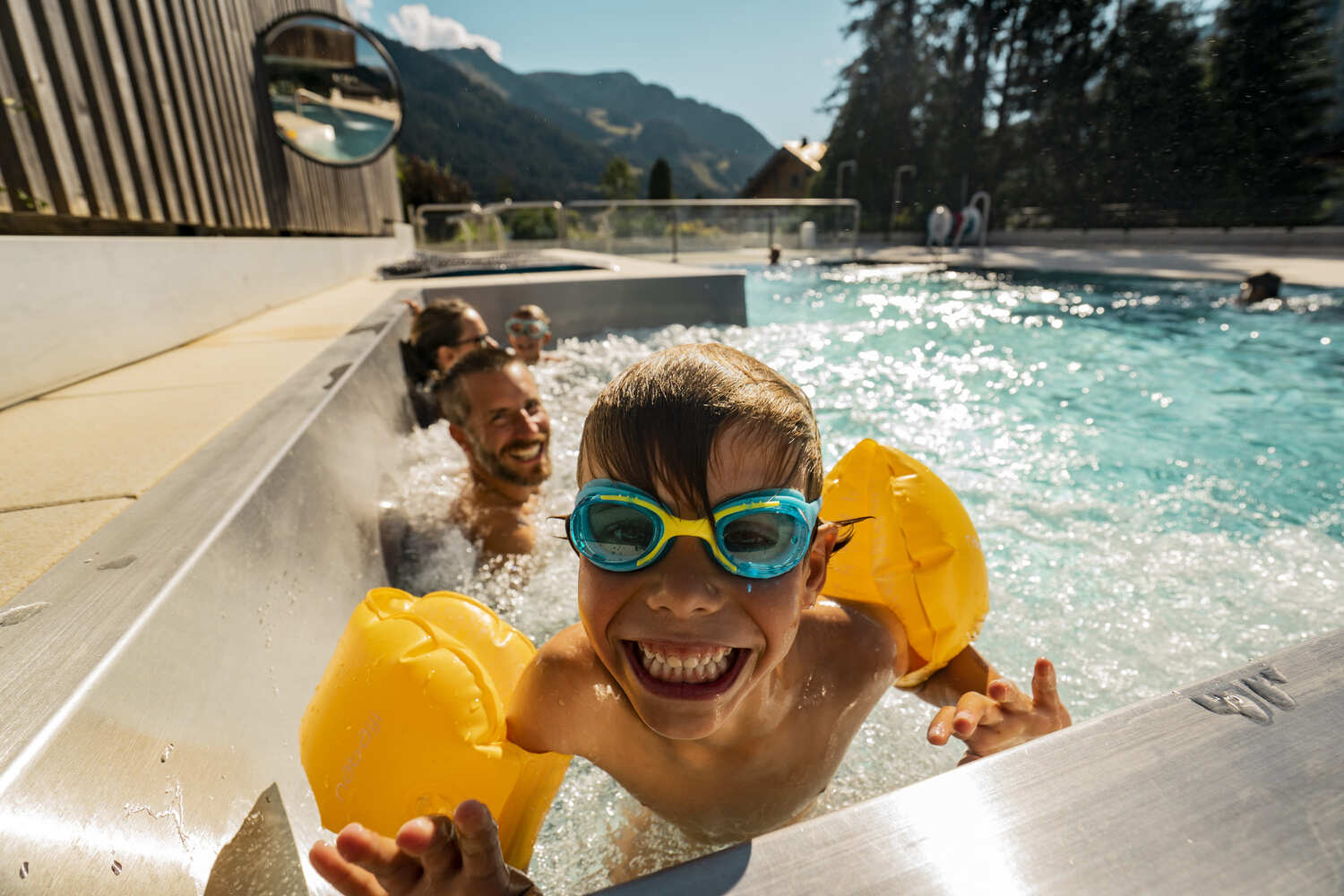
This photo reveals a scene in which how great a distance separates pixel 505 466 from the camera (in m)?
3.08

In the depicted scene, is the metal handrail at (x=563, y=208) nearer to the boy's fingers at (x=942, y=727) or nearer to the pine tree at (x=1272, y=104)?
the pine tree at (x=1272, y=104)

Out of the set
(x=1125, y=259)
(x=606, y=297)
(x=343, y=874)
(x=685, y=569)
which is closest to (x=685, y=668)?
(x=685, y=569)

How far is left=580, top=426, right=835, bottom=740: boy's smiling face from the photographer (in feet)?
3.59

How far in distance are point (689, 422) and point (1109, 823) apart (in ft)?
2.48

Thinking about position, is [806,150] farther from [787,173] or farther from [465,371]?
[465,371]

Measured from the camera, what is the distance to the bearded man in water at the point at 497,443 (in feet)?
9.71

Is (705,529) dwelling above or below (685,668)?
above

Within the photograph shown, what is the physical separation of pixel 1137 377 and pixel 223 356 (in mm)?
7585

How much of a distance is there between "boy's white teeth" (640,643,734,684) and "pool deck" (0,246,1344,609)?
3.29 ft

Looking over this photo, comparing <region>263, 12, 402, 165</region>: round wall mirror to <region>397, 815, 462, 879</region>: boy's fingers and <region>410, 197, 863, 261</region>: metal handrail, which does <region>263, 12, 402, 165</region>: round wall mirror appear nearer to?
<region>410, 197, 863, 261</region>: metal handrail

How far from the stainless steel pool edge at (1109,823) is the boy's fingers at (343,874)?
47 centimetres

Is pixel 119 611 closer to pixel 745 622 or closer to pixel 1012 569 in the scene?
pixel 745 622

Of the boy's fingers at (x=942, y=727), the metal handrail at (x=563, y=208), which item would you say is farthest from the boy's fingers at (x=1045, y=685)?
the metal handrail at (x=563, y=208)

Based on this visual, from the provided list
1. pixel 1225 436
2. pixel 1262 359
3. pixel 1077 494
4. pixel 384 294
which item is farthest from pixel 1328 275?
pixel 384 294
